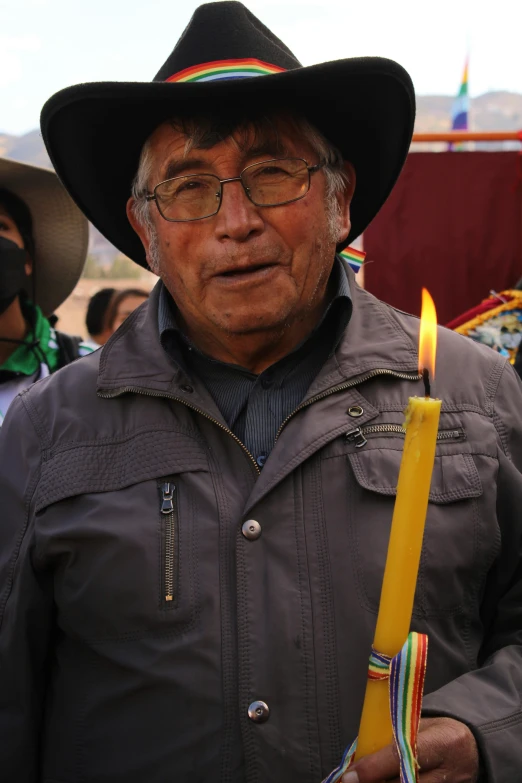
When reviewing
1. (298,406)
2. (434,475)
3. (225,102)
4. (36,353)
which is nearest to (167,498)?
(298,406)

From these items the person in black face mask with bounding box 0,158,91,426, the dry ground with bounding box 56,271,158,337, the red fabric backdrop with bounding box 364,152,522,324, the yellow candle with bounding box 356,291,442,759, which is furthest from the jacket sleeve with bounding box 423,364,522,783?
the dry ground with bounding box 56,271,158,337

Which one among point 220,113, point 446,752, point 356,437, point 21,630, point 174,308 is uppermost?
point 220,113

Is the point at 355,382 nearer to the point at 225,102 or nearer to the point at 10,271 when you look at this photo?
the point at 225,102

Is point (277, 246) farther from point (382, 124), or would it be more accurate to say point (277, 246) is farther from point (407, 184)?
point (407, 184)

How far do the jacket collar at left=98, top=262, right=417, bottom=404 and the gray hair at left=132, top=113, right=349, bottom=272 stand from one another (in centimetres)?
22

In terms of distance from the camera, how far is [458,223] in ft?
16.8

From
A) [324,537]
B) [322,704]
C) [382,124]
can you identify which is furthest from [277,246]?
[322,704]

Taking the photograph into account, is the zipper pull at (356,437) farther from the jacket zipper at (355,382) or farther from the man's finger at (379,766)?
the man's finger at (379,766)

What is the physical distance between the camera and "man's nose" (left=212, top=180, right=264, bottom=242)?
1911 millimetres

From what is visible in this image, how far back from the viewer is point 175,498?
5.93 feet

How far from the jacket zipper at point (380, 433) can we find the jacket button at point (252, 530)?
0.29 metres

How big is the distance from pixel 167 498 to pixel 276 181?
31.7 inches

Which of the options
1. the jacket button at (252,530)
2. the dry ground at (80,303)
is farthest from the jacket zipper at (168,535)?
the dry ground at (80,303)

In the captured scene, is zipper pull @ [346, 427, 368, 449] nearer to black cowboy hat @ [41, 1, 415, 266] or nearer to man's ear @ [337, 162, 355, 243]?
man's ear @ [337, 162, 355, 243]
